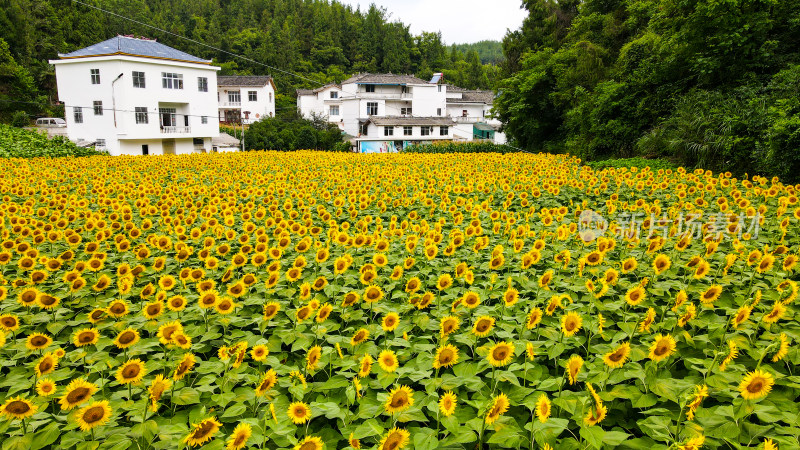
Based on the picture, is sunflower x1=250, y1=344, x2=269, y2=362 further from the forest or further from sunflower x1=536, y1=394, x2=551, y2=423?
the forest

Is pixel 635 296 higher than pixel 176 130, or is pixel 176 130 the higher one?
pixel 176 130

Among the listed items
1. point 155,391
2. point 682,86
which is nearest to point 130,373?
point 155,391

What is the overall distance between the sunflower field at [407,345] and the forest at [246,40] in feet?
128

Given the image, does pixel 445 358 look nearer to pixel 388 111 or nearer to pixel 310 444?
pixel 310 444

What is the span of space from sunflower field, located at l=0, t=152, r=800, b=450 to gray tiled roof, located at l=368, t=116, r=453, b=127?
141 feet

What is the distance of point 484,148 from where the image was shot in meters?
25.6

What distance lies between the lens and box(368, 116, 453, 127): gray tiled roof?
46.6 m

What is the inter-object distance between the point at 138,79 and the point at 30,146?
18.4 metres

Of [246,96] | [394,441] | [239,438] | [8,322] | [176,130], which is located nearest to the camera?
[394,441]

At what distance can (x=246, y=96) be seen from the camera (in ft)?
172

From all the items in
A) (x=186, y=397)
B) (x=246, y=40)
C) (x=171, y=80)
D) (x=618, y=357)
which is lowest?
(x=186, y=397)

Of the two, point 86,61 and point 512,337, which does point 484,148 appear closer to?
point 512,337

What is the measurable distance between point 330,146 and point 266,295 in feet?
119

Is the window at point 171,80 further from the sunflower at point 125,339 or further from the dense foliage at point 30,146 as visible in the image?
the sunflower at point 125,339
